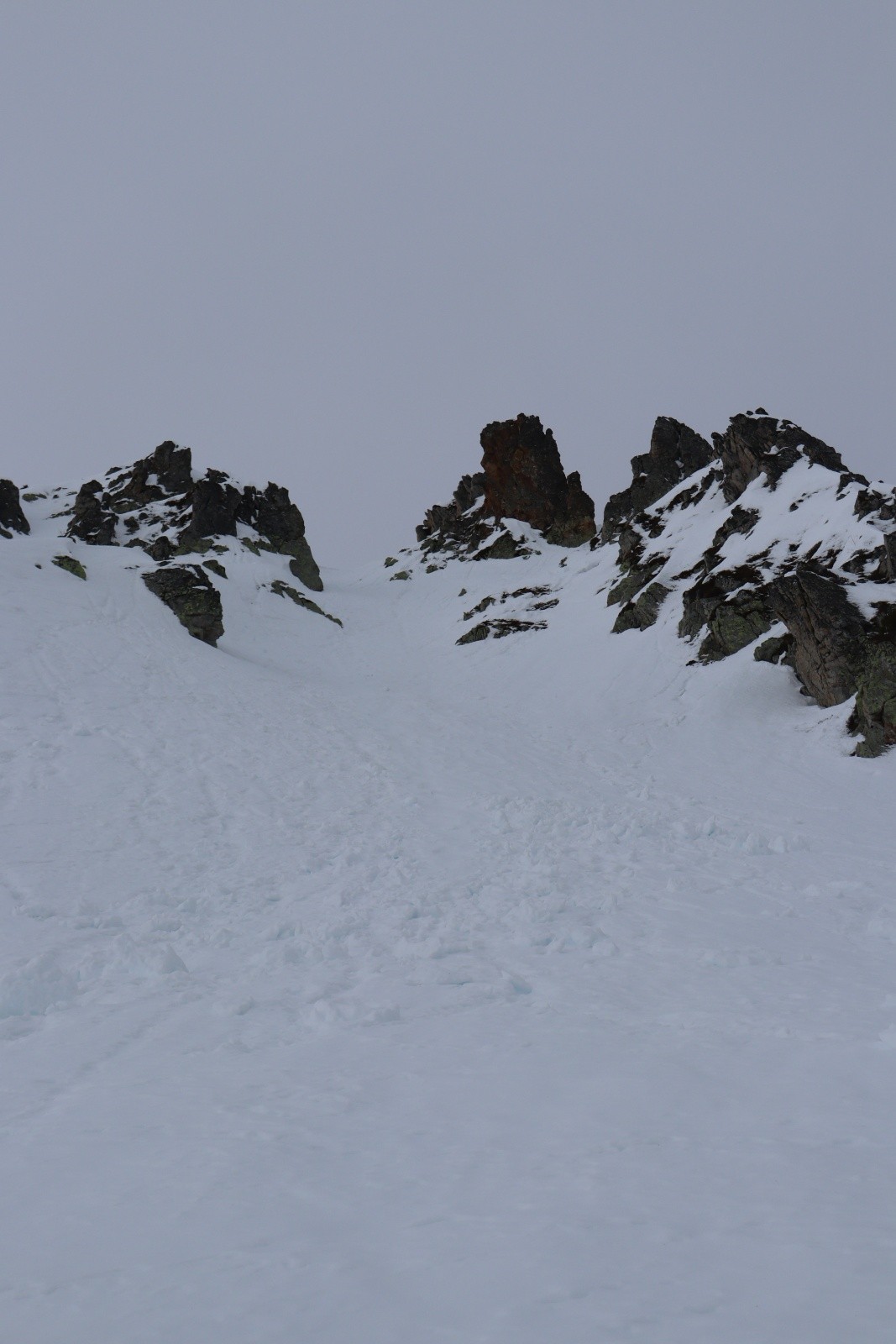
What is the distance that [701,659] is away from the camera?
27.7 m

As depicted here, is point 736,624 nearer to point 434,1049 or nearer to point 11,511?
point 434,1049

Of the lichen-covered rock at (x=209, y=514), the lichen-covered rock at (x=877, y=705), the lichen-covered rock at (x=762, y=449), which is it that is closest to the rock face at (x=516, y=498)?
the lichen-covered rock at (x=209, y=514)

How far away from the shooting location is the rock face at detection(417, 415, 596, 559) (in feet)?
248

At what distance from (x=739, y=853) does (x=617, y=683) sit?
1732 cm

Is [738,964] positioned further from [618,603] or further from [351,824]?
[618,603]

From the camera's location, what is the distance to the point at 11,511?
6269 centimetres

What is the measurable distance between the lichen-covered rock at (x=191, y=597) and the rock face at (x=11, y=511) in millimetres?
37544

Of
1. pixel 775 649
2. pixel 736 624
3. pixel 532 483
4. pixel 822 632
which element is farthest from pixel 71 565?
pixel 532 483

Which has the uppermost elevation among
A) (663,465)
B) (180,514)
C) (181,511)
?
(663,465)

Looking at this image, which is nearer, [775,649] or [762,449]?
[775,649]

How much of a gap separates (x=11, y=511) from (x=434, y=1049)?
2778 inches

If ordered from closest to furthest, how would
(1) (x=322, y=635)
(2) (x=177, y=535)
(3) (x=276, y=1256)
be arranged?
(3) (x=276, y=1256), (1) (x=322, y=635), (2) (x=177, y=535)

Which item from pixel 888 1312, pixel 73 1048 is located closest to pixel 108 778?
pixel 73 1048

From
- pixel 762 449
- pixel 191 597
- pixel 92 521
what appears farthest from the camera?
pixel 92 521
